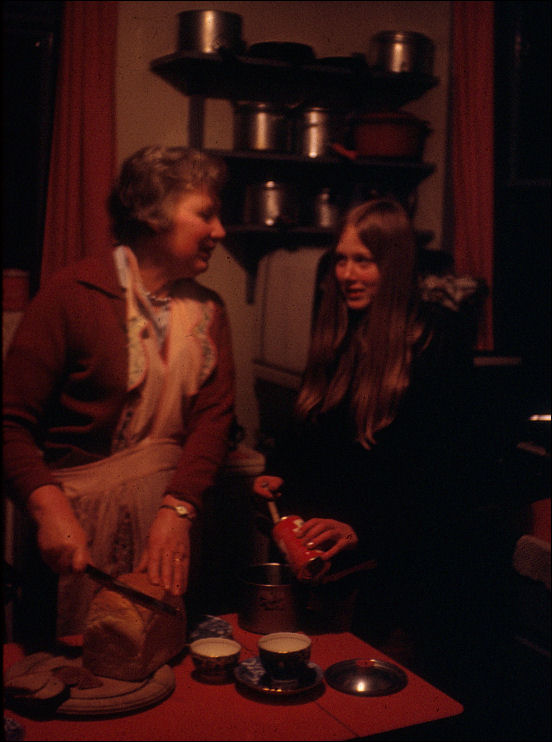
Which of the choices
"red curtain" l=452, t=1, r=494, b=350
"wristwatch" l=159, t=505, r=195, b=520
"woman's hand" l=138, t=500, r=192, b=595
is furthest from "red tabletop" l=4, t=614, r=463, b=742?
"red curtain" l=452, t=1, r=494, b=350

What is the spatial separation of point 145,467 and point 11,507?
0.54 m

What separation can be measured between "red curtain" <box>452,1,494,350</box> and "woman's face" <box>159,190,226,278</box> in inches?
80.7

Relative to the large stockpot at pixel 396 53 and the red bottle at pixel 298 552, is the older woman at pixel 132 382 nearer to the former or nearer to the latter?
the red bottle at pixel 298 552

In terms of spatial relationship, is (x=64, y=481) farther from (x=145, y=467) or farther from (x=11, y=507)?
(x=11, y=507)

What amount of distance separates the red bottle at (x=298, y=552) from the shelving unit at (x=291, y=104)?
1738mm

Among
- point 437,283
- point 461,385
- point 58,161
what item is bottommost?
point 461,385

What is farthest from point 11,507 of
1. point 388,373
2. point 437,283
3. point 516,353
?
point 516,353

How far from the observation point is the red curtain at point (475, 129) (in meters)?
3.21

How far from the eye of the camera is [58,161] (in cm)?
229

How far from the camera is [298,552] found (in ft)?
3.46

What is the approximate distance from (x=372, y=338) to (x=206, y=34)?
1390 mm

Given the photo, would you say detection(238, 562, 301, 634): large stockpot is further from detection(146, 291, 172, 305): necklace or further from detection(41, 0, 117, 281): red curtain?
detection(41, 0, 117, 281): red curtain

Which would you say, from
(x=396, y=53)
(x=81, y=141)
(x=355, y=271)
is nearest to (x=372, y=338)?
(x=355, y=271)

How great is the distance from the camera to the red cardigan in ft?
4.23
